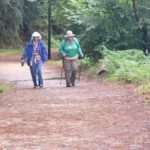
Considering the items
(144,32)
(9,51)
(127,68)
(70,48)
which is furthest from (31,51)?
(9,51)

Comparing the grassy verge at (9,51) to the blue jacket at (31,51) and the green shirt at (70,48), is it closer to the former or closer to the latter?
the green shirt at (70,48)

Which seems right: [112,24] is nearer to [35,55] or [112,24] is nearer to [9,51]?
[35,55]

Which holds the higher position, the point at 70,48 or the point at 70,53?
the point at 70,48

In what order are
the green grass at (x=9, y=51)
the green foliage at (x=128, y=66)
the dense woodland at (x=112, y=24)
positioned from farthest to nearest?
1. the green grass at (x=9, y=51)
2. the dense woodland at (x=112, y=24)
3. the green foliage at (x=128, y=66)

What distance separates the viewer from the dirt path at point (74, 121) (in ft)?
28.0

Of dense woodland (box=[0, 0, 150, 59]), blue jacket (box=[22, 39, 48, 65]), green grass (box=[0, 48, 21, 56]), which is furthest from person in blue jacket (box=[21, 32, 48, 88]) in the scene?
green grass (box=[0, 48, 21, 56])

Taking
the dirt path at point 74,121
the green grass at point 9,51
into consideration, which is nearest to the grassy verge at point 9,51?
the green grass at point 9,51

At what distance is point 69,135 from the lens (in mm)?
9195

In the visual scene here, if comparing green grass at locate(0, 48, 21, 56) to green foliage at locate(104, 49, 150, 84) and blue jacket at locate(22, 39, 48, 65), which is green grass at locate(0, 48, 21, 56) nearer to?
green foliage at locate(104, 49, 150, 84)

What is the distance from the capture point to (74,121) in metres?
10.6

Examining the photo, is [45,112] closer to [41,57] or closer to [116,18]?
[41,57]

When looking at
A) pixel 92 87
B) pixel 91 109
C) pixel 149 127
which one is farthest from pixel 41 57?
pixel 149 127

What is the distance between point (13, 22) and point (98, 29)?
21332 mm

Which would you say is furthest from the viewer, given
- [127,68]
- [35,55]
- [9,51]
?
[9,51]
